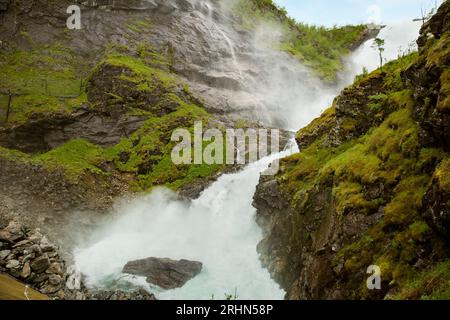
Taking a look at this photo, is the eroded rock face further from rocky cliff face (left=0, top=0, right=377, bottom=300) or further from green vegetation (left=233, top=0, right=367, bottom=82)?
green vegetation (left=233, top=0, right=367, bottom=82)

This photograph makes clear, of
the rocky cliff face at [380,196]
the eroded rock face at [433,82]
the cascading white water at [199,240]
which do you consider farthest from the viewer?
the cascading white water at [199,240]

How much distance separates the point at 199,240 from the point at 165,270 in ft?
15.7

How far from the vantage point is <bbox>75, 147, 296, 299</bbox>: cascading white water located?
17906 mm

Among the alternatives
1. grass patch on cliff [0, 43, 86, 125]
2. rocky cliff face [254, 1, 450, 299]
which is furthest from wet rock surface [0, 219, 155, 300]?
grass patch on cliff [0, 43, 86, 125]

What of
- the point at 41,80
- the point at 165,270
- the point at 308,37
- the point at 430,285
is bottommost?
the point at 165,270

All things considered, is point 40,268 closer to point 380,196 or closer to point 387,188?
point 380,196

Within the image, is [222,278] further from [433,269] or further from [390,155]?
[433,269]

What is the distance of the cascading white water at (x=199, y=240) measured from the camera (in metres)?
17.9

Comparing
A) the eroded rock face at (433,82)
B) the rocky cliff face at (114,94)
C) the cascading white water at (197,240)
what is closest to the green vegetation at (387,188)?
the eroded rock face at (433,82)

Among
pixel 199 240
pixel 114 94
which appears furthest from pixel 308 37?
pixel 199 240

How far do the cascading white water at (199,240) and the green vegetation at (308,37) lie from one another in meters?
31.3

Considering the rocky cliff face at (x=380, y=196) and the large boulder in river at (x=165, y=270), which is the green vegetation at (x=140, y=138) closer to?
the large boulder in river at (x=165, y=270)

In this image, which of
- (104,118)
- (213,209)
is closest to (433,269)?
(213,209)

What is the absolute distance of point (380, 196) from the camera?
12148 mm
